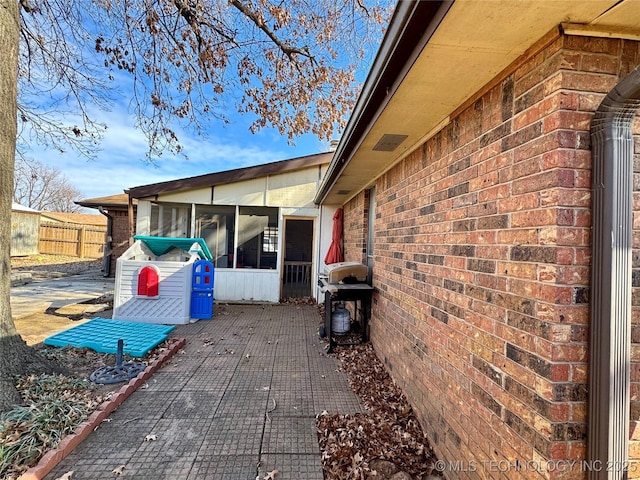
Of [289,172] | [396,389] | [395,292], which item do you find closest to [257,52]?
[289,172]

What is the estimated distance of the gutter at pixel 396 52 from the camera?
4.80ft

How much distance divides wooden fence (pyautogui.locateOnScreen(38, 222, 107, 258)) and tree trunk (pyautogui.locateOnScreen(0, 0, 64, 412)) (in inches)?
771

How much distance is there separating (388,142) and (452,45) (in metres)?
1.72

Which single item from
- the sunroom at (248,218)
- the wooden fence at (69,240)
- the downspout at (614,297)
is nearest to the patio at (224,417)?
the downspout at (614,297)

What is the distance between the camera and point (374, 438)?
8.93 ft

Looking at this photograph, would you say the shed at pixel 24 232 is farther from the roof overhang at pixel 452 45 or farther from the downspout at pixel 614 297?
the downspout at pixel 614 297

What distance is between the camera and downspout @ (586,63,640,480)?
1.31 meters

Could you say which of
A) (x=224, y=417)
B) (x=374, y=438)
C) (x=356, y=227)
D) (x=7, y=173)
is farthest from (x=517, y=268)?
(x=356, y=227)

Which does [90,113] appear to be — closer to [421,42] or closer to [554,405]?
[421,42]

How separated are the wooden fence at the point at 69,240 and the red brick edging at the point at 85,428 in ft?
65.4

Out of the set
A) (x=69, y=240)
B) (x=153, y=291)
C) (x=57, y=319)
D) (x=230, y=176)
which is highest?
(x=230, y=176)

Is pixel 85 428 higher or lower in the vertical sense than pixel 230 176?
lower

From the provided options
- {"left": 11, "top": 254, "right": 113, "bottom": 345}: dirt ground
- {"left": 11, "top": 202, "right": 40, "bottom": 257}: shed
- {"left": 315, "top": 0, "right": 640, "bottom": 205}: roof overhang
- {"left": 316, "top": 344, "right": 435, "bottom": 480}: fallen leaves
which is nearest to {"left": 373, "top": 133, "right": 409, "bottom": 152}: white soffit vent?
{"left": 315, "top": 0, "right": 640, "bottom": 205}: roof overhang

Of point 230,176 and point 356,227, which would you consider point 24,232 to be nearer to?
point 230,176
